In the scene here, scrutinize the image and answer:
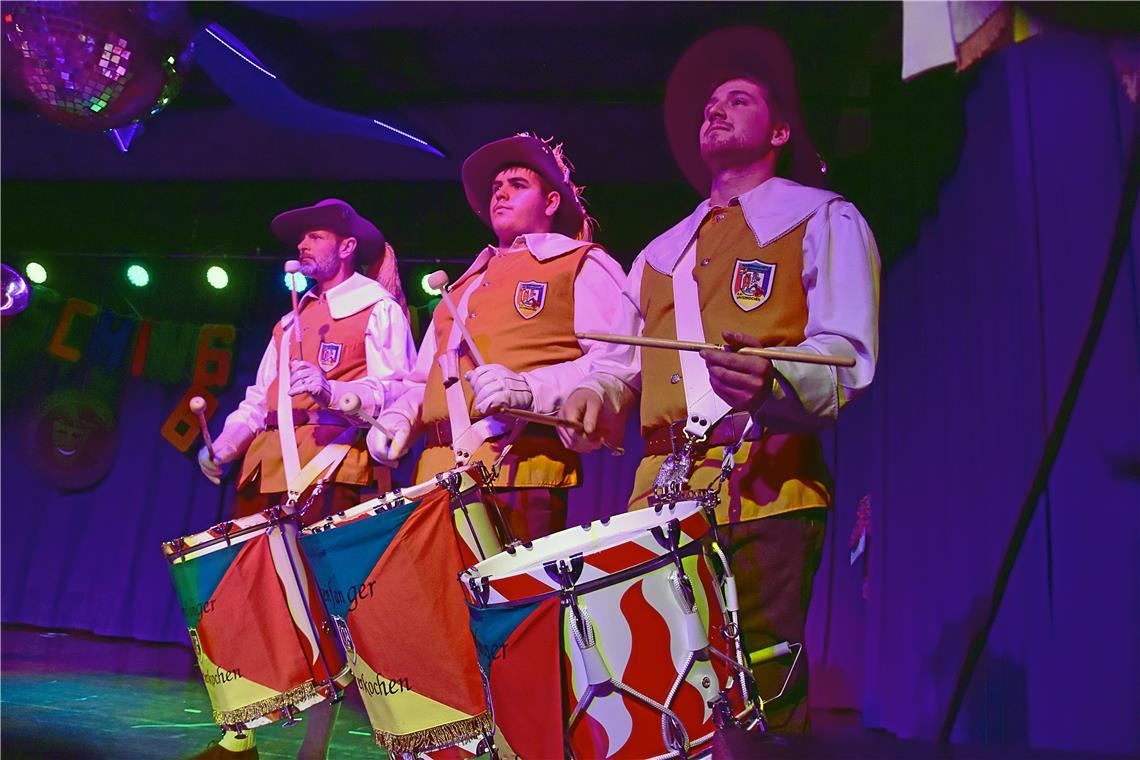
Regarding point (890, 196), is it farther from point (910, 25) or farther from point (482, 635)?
point (482, 635)

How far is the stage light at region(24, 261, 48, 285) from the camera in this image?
5.61 meters

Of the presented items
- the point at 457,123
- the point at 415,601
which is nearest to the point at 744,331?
the point at 415,601

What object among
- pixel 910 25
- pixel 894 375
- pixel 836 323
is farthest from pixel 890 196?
pixel 836 323

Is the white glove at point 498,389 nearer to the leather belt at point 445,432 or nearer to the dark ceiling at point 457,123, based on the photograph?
the leather belt at point 445,432

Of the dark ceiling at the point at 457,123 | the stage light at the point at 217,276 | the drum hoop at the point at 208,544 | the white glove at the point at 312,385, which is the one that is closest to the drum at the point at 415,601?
the drum hoop at the point at 208,544

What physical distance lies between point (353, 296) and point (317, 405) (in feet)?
1.21

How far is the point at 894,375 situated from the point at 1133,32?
1.68 meters

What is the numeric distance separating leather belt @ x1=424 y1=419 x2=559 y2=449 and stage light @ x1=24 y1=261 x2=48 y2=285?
448 centimetres

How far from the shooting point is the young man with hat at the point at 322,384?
2400 millimetres

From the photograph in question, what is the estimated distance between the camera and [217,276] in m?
5.34

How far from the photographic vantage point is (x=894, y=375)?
3.57 m

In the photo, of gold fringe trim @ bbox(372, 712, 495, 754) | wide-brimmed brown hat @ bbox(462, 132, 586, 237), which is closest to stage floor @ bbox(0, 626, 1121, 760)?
gold fringe trim @ bbox(372, 712, 495, 754)

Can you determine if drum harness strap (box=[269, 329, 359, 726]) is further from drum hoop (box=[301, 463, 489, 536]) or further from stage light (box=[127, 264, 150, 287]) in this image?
stage light (box=[127, 264, 150, 287])

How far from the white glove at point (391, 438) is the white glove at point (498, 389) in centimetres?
39
